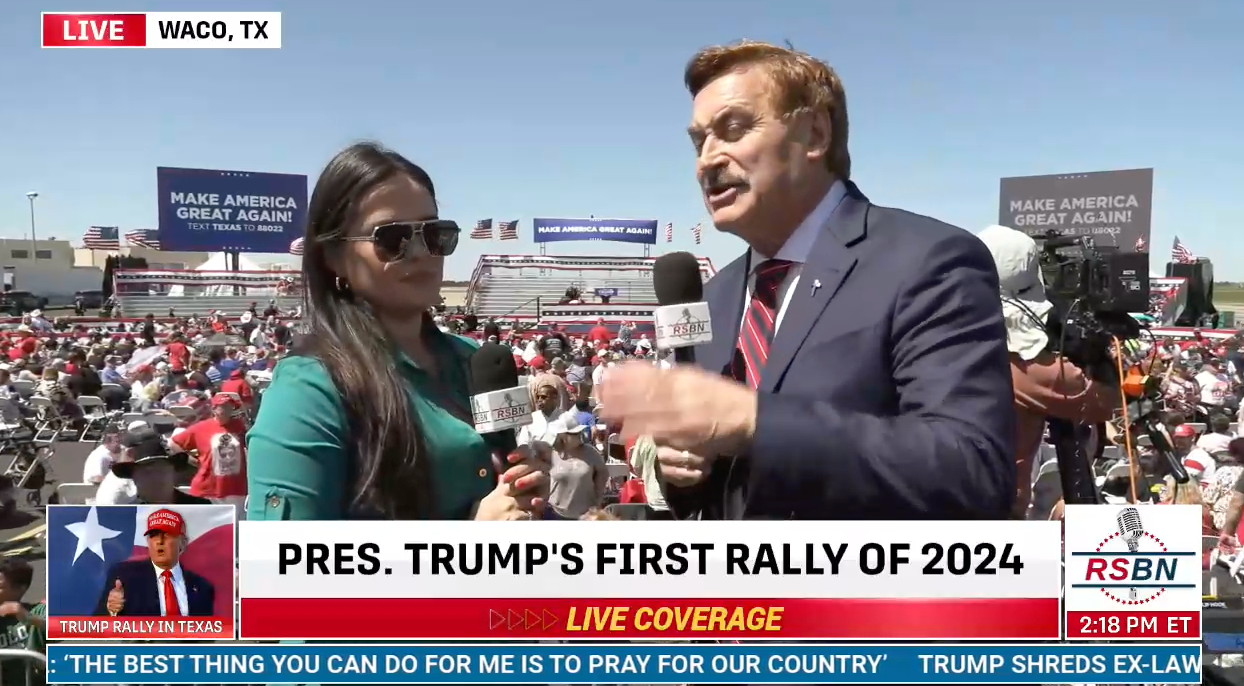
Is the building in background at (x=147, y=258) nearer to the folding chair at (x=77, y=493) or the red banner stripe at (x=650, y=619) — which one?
the folding chair at (x=77, y=493)

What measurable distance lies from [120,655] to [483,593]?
3.41ft

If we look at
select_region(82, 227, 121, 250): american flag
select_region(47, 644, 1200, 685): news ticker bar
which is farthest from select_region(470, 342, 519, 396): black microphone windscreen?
select_region(82, 227, 121, 250): american flag

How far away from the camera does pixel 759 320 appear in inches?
59.3

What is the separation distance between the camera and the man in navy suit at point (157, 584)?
81.5 inches

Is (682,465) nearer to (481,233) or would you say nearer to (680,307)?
(680,307)

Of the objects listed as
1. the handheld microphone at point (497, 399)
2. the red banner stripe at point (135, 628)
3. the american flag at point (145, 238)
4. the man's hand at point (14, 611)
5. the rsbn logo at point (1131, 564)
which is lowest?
the man's hand at point (14, 611)

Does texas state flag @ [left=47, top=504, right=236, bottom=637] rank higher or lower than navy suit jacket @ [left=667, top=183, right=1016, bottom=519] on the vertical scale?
lower

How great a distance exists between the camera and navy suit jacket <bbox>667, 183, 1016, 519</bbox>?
1259 mm

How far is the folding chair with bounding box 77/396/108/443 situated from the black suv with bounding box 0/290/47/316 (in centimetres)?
2632

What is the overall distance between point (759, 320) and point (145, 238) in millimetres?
34508

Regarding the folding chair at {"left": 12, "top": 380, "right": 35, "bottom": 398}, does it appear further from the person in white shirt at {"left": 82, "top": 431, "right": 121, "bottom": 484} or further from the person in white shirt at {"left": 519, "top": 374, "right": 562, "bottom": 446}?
the person in white shirt at {"left": 519, "top": 374, "right": 562, "bottom": 446}

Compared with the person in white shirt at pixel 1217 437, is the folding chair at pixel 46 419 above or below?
below

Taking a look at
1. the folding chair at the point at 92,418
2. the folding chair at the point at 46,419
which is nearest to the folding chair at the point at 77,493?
the folding chair at the point at 46,419

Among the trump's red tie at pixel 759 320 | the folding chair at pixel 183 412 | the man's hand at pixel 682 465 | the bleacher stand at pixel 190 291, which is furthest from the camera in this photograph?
the bleacher stand at pixel 190 291
